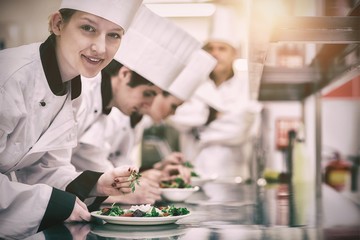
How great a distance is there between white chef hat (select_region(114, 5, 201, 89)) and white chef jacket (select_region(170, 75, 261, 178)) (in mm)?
2003

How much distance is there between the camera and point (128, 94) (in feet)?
7.57

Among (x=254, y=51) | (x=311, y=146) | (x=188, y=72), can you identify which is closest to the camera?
(x=254, y=51)

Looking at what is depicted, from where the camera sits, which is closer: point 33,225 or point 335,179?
point 33,225

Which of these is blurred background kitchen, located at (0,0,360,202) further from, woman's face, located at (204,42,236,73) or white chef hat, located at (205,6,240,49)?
woman's face, located at (204,42,236,73)

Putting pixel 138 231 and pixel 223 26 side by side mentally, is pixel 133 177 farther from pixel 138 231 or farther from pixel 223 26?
pixel 223 26

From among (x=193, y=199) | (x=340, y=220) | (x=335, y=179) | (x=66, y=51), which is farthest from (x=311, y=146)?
(x=66, y=51)

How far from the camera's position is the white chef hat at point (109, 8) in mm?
1626

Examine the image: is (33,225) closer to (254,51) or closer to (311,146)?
(254,51)

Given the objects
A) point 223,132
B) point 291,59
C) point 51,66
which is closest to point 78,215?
point 51,66

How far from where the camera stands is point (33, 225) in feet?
4.93

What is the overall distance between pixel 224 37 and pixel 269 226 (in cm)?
278

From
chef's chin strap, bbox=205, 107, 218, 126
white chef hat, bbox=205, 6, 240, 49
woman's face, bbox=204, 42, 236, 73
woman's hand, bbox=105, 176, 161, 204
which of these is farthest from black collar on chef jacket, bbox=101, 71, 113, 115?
chef's chin strap, bbox=205, 107, 218, 126

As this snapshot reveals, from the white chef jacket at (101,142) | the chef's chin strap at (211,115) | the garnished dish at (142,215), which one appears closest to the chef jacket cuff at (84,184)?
the garnished dish at (142,215)

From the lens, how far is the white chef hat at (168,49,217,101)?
8.59ft
